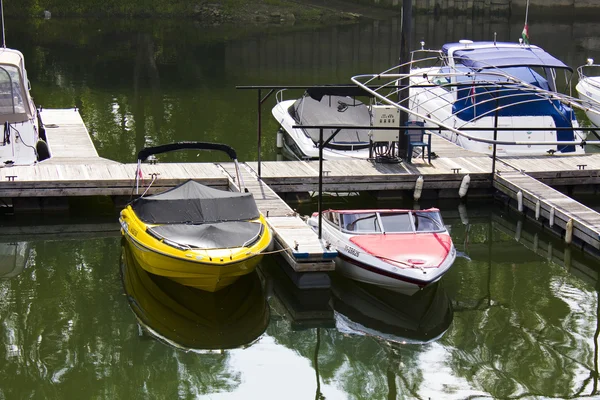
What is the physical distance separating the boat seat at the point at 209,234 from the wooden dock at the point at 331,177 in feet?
3.74

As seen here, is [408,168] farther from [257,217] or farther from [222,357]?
[222,357]

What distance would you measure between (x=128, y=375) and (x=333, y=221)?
16.8ft

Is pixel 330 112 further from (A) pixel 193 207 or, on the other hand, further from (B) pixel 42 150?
(A) pixel 193 207

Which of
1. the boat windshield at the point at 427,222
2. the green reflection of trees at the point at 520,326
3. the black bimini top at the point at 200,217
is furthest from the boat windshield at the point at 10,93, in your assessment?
the green reflection of trees at the point at 520,326

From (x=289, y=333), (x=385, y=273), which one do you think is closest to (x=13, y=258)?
(x=289, y=333)

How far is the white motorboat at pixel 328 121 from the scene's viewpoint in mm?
23188

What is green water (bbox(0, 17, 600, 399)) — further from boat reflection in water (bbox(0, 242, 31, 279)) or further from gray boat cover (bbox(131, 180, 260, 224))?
gray boat cover (bbox(131, 180, 260, 224))

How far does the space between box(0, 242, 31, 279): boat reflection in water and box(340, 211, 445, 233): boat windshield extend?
19.9 feet

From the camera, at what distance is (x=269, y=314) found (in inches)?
616

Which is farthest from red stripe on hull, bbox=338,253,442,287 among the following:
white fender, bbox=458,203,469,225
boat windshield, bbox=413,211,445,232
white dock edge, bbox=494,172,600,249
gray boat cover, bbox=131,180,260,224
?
white fender, bbox=458,203,469,225

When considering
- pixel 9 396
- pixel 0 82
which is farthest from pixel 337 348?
pixel 0 82

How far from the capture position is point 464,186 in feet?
70.2

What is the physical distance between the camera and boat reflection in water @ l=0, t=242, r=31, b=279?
17.3m

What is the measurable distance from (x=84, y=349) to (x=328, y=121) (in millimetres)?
11762
